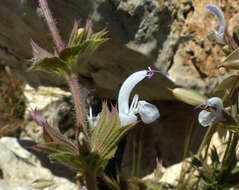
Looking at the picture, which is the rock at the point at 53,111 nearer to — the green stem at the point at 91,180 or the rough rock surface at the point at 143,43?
the rough rock surface at the point at 143,43

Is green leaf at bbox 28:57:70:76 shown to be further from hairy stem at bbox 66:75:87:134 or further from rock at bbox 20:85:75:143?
rock at bbox 20:85:75:143

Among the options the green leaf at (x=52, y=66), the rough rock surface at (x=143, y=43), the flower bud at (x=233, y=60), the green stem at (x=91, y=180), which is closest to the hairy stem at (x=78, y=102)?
the green leaf at (x=52, y=66)

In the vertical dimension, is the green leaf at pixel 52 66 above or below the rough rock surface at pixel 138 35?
below

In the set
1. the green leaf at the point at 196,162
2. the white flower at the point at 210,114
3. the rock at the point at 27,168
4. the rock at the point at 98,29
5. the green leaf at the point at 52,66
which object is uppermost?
the rock at the point at 98,29

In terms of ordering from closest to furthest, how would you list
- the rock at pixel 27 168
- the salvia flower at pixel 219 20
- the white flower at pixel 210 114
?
1. the white flower at pixel 210 114
2. the salvia flower at pixel 219 20
3. the rock at pixel 27 168

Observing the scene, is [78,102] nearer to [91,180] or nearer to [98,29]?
[91,180]

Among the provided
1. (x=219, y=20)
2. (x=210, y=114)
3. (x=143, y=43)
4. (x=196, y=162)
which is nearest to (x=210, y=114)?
(x=210, y=114)

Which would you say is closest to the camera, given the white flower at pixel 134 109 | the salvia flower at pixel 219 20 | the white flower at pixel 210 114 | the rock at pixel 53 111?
the white flower at pixel 134 109

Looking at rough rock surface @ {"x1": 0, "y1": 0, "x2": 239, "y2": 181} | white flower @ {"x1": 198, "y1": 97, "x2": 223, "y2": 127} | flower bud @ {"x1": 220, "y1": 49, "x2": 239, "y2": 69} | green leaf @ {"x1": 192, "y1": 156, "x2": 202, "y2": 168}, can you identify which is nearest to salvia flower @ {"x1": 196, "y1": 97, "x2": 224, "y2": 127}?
white flower @ {"x1": 198, "y1": 97, "x2": 223, "y2": 127}

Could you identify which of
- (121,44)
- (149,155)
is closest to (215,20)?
(121,44)
